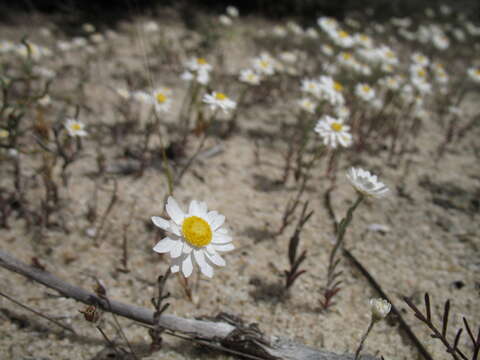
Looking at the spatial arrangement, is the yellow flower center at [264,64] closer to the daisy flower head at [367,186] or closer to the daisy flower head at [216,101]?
the daisy flower head at [216,101]

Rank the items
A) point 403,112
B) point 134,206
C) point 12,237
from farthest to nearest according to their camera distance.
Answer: point 403,112 → point 134,206 → point 12,237

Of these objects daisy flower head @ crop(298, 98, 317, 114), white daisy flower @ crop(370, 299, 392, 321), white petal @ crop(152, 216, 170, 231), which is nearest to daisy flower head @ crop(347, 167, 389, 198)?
white daisy flower @ crop(370, 299, 392, 321)

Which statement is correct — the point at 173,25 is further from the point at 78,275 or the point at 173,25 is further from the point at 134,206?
the point at 78,275

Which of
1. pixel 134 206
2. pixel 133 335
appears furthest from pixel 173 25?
pixel 133 335

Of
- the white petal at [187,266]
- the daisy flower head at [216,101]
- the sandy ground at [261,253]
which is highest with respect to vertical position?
the daisy flower head at [216,101]

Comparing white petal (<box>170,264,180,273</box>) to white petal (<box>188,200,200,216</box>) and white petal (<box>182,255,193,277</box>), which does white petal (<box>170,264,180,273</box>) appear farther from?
white petal (<box>188,200,200,216</box>)

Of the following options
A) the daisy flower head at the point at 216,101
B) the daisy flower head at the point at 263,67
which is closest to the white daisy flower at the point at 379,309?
the daisy flower head at the point at 216,101

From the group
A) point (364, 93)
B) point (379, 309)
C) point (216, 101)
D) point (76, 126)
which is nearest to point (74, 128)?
point (76, 126)
